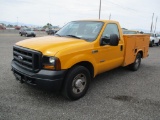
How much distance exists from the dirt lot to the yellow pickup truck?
0.40m

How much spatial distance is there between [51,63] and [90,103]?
4.33ft

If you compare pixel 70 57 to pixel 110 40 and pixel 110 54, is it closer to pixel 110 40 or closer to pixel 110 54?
pixel 110 40

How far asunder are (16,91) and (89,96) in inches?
73.6

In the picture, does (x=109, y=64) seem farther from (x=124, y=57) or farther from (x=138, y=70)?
(x=138, y=70)

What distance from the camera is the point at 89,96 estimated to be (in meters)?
4.70

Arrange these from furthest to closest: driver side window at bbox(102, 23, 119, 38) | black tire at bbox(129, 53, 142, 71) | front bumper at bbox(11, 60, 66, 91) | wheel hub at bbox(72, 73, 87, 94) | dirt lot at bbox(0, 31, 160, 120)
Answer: black tire at bbox(129, 53, 142, 71) → driver side window at bbox(102, 23, 119, 38) → wheel hub at bbox(72, 73, 87, 94) → front bumper at bbox(11, 60, 66, 91) → dirt lot at bbox(0, 31, 160, 120)

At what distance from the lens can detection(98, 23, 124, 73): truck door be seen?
505cm

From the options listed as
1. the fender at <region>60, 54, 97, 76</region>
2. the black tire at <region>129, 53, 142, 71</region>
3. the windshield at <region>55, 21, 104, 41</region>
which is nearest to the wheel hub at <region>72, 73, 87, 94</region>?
the fender at <region>60, 54, 97, 76</region>

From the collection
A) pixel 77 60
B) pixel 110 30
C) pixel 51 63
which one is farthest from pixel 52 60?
pixel 110 30

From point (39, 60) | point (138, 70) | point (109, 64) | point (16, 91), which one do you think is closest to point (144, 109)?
point (109, 64)

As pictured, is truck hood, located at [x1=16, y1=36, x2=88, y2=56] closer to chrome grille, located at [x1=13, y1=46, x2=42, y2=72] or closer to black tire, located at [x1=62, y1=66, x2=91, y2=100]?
chrome grille, located at [x1=13, y1=46, x2=42, y2=72]

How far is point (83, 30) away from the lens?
5266mm

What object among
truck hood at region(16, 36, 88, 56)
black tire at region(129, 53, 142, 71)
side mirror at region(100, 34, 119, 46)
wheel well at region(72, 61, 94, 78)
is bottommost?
black tire at region(129, 53, 142, 71)

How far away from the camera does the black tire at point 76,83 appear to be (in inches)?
161
